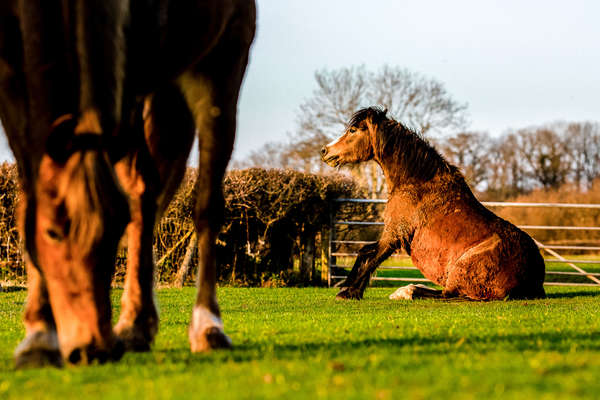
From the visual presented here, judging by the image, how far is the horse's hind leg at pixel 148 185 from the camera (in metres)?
4.13

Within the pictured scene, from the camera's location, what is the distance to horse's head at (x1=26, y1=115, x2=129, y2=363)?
2.87 metres

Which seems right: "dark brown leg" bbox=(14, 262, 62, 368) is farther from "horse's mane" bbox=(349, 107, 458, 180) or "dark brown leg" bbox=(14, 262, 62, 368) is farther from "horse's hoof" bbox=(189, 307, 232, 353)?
"horse's mane" bbox=(349, 107, 458, 180)

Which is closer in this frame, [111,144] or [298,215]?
[111,144]

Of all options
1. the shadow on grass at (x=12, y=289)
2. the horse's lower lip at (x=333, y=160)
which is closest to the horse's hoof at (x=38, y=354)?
the horse's lower lip at (x=333, y=160)

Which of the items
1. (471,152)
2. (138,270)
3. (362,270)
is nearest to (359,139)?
(362,270)

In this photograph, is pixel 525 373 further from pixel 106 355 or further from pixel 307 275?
pixel 307 275

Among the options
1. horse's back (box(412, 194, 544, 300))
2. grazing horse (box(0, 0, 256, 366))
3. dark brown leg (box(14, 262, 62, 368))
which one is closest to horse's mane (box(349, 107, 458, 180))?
horse's back (box(412, 194, 544, 300))

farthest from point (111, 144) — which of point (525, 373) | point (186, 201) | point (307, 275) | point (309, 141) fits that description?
point (309, 141)

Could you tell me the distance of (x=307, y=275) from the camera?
→ 13.8 meters

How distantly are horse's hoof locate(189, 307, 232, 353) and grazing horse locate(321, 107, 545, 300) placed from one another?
5151mm

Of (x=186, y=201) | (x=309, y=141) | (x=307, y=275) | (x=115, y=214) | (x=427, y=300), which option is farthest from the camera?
(x=309, y=141)

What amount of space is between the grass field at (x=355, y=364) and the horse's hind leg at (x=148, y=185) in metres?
0.24

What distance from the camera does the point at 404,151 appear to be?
30.6 ft

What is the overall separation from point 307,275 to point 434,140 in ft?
55.0
